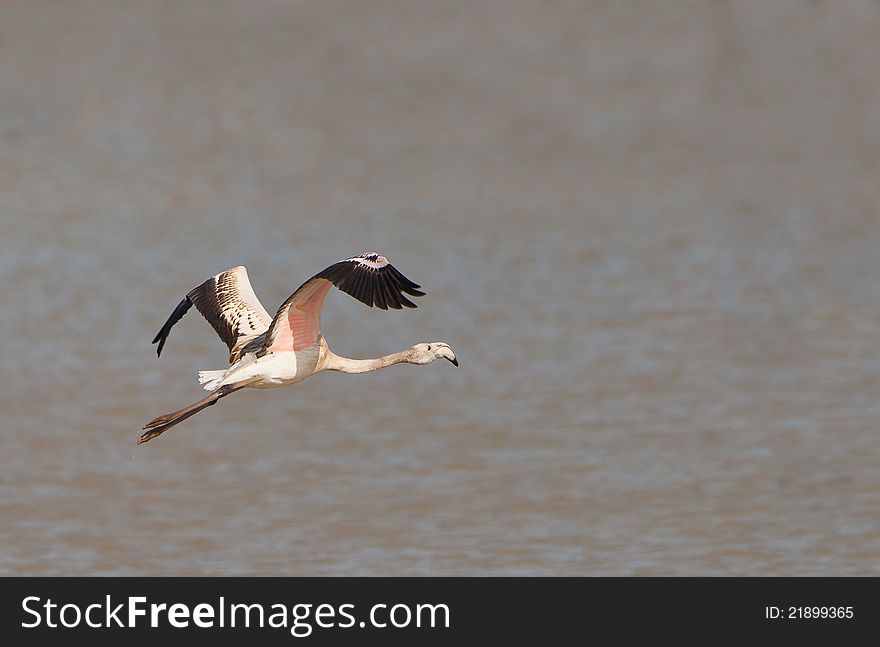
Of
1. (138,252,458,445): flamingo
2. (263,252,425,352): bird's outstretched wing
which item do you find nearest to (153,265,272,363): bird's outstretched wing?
(138,252,458,445): flamingo

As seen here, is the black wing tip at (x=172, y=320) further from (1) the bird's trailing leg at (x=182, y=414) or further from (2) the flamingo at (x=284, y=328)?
(1) the bird's trailing leg at (x=182, y=414)

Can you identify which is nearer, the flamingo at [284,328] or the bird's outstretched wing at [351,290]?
the bird's outstretched wing at [351,290]

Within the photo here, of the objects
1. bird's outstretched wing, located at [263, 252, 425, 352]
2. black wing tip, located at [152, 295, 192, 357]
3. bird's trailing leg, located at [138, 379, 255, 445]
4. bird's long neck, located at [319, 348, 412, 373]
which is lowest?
bird's trailing leg, located at [138, 379, 255, 445]

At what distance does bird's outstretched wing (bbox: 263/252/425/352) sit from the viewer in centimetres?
1355

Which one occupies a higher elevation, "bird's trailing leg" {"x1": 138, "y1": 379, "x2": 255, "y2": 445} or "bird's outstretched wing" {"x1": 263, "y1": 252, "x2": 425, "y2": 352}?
"bird's outstretched wing" {"x1": 263, "y1": 252, "x2": 425, "y2": 352}

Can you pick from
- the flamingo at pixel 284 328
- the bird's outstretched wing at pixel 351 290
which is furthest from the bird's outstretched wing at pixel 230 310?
the bird's outstretched wing at pixel 351 290

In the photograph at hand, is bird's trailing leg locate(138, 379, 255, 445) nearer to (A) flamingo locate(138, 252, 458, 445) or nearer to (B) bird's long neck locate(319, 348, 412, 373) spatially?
(A) flamingo locate(138, 252, 458, 445)

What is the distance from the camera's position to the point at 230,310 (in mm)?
16188

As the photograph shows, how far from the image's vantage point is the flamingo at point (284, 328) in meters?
13.6

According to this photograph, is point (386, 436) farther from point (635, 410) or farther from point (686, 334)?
point (686, 334)

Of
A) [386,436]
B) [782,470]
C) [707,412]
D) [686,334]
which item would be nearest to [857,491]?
[782,470]

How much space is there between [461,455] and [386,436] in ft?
3.60

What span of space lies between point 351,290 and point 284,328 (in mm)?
1476

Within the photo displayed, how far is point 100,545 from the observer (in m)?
20.2
